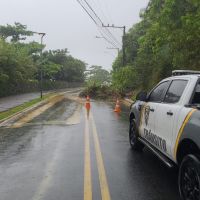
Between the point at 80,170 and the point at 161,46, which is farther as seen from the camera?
the point at 161,46

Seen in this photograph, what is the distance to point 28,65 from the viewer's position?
50969 mm

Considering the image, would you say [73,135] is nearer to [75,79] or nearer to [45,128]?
[45,128]

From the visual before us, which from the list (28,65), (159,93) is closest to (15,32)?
(28,65)

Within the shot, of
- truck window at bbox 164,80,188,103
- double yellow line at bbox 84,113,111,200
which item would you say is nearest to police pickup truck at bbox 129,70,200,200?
truck window at bbox 164,80,188,103

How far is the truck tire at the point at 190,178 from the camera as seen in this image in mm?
5098

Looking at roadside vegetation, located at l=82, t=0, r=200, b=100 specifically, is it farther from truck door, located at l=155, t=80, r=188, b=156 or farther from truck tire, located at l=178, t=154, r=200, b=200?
truck tire, located at l=178, t=154, r=200, b=200

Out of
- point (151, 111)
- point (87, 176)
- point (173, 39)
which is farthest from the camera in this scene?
point (173, 39)

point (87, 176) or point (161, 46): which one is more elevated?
point (161, 46)

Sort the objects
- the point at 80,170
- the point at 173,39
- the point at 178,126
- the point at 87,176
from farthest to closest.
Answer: the point at 173,39 → the point at 80,170 → the point at 87,176 → the point at 178,126

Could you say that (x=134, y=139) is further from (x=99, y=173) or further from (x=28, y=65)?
(x=28, y=65)

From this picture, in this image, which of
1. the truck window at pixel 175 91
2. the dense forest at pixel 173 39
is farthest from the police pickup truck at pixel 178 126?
the dense forest at pixel 173 39

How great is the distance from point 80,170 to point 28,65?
146 feet

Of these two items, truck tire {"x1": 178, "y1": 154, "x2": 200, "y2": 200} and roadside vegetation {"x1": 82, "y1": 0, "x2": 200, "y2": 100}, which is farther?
roadside vegetation {"x1": 82, "y1": 0, "x2": 200, "y2": 100}

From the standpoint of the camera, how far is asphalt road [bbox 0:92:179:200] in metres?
6.18
